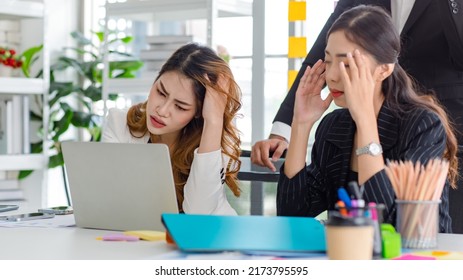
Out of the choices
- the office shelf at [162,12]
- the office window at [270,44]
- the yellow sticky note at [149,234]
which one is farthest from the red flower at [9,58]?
the yellow sticky note at [149,234]

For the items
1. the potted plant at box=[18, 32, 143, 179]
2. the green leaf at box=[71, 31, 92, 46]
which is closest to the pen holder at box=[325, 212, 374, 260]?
the potted plant at box=[18, 32, 143, 179]

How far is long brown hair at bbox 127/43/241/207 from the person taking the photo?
2.18 meters

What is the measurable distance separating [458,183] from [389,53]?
0.44m

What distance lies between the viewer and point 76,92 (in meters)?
4.75

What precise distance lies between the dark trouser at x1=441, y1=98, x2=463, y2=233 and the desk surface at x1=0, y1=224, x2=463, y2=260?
0.49 meters

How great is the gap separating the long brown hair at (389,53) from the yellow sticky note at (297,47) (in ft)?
6.92

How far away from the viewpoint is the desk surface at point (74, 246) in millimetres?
1303

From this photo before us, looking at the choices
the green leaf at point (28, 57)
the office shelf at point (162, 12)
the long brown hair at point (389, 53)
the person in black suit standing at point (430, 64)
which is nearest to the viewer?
the long brown hair at point (389, 53)

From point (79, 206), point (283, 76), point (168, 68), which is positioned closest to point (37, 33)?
point (283, 76)

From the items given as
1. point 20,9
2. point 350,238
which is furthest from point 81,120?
point 350,238

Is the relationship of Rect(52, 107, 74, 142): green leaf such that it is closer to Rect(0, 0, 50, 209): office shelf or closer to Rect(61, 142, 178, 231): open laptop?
Rect(0, 0, 50, 209): office shelf

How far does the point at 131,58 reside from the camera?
4.93 m

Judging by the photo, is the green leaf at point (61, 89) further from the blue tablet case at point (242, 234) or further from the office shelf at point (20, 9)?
the blue tablet case at point (242, 234)
